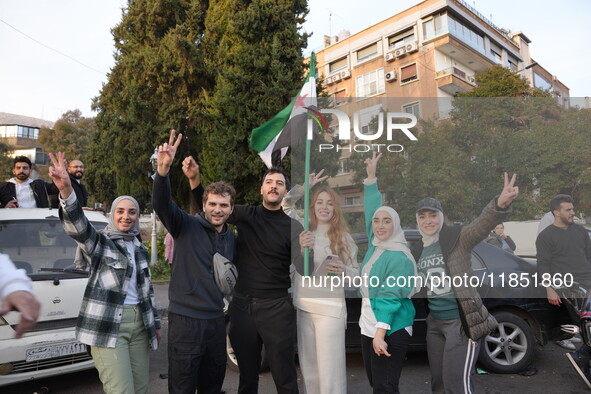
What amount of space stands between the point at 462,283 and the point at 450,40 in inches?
1145

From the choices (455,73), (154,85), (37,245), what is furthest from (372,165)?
(455,73)

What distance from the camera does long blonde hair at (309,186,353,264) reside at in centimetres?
308

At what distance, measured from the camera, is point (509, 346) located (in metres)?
4.36

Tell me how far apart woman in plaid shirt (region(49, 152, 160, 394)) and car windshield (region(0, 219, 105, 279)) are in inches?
64.5

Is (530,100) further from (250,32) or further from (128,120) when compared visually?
(128,120)

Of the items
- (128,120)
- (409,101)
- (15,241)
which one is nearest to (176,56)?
(128,120)

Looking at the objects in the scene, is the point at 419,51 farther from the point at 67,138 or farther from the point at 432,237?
the point at 432,237

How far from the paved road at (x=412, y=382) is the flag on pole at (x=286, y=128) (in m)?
2.30

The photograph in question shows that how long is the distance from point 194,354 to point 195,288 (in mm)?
411

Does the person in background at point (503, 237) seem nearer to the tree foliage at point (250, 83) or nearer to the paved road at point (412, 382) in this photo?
the paved road at point (412, 382)

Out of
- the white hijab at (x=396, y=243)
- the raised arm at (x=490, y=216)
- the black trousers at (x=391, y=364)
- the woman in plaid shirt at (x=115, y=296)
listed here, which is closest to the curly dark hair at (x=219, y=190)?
the woman in plaid shirt at (x=115, y=296)

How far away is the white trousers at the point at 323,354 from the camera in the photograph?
293cm

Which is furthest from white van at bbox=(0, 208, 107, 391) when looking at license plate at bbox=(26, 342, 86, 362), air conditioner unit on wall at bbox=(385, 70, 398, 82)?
air conditioner unit on wall at bbox=(385, 70, 398, 82)

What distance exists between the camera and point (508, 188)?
285 centimetres
